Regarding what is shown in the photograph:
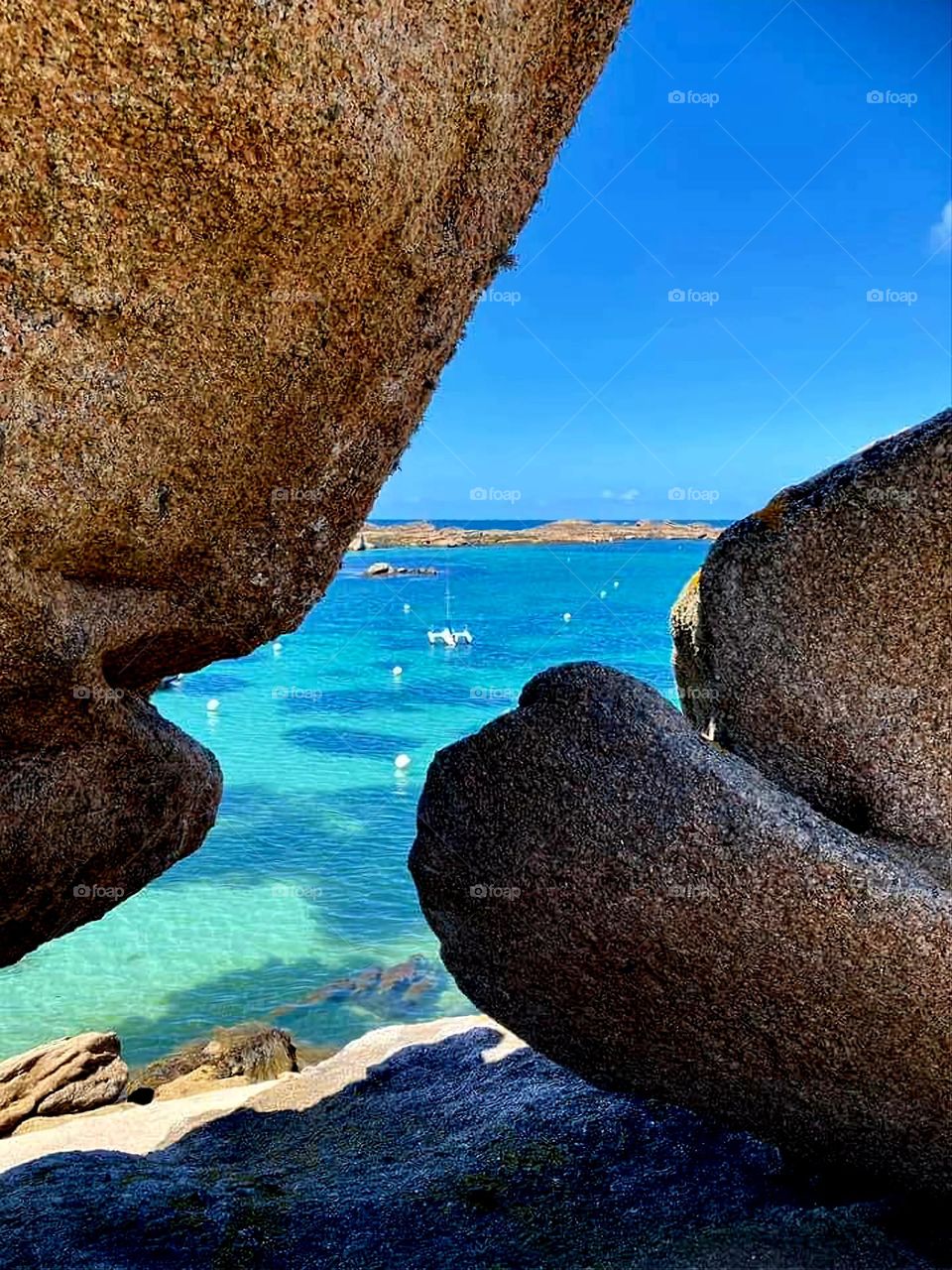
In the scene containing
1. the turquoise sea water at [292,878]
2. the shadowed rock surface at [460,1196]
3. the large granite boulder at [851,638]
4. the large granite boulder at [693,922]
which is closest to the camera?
the large granite boulder at [693,922]

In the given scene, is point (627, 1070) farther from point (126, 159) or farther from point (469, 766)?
point (126, 159)

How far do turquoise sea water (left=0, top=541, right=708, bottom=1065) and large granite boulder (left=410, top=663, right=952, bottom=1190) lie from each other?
768cm

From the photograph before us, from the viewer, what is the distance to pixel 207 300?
388 cm

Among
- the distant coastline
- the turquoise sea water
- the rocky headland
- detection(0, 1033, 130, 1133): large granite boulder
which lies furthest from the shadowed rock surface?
the distant coastline

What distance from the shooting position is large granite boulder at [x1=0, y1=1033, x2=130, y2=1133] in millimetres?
9586

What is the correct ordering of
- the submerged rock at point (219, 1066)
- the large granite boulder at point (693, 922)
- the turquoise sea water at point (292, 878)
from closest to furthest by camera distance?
the large granite boulder at point (693, 922) < the submerged rock at point (219, 1066) < the turquoise sea water at point (292, 878)

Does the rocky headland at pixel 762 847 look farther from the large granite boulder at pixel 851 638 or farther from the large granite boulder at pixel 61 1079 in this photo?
the large granite boulder at pixel 61 1079

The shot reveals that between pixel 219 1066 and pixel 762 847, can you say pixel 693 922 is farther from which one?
pixel 219 1066

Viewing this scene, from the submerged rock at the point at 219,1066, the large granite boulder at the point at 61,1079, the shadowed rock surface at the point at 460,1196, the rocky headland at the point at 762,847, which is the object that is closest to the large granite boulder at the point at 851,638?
the rocky headland at the point at 762,847

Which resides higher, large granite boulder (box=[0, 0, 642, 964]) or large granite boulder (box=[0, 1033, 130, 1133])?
large granite boulder (box=[0, 0, 642, 964])

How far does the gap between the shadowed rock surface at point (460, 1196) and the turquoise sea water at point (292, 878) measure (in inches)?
177

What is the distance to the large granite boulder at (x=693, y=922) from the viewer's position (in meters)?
4.57

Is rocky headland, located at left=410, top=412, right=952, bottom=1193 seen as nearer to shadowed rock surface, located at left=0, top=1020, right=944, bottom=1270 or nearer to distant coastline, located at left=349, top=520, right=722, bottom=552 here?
shadowed rock surface, located at left=0, top=1020, right=944, bottom=1270

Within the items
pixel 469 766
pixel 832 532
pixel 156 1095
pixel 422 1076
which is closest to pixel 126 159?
pixel 469 766
